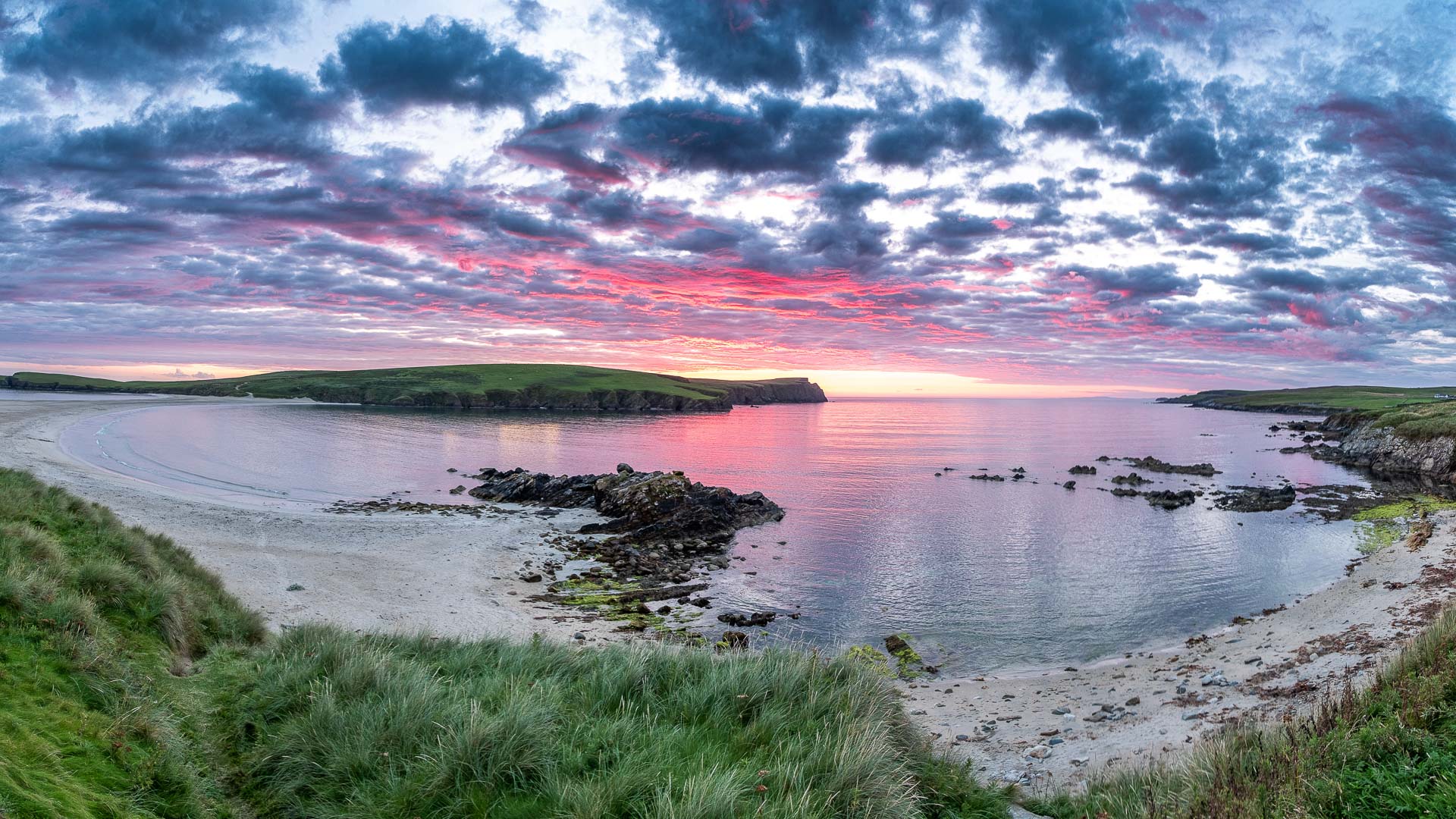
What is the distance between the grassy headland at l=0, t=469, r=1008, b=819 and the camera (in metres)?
5.20

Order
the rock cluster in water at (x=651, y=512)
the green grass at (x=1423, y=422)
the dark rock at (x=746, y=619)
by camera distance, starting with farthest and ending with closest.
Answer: the green grass at (x=1423, y=422), the rock cluster in water at (x=651, y=512), the dark rock at (x=746, y=619)

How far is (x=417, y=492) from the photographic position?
46.0 meters

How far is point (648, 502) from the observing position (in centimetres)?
3853

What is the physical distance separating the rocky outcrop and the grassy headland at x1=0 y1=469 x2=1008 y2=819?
2520cm

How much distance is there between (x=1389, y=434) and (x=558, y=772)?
9519cm

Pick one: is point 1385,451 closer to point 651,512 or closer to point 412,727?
point 651,512

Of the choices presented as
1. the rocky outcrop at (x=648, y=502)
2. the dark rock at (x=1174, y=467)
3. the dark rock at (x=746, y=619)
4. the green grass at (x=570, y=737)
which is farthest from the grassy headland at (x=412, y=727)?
the dark rock at (x=1174, y=467)

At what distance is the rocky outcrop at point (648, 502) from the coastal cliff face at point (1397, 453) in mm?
57852

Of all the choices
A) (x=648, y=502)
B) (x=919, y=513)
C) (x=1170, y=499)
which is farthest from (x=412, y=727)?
(x=1170, y=499)

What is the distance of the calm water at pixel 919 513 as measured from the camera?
76.8ft

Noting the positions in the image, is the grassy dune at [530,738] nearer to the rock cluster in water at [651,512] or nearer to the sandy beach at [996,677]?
the sandy beach at [996,677]

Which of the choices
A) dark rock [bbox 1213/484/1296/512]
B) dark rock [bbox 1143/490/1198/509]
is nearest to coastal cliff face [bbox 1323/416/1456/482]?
dark rock [bbox 1213/484/1296/512]

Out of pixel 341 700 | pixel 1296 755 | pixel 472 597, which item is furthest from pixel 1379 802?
pixel 472 597

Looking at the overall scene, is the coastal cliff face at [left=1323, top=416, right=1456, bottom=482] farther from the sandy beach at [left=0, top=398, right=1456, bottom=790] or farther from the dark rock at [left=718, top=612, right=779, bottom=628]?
the dark rock at [left=718, top=612, right=779, bottom=628]
